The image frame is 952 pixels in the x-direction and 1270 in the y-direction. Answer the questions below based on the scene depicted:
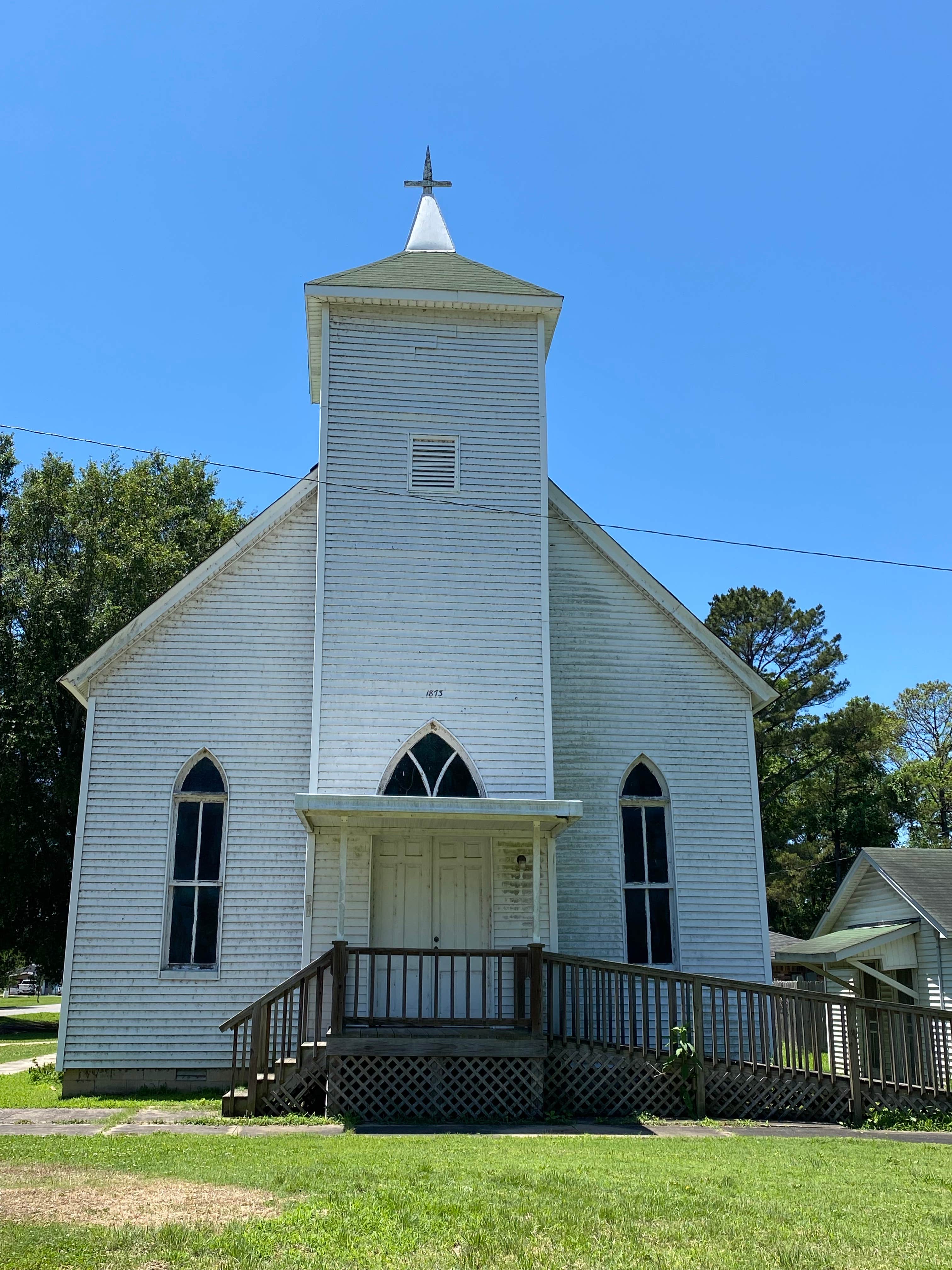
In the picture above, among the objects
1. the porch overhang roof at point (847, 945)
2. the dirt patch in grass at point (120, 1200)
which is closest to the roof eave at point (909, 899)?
the porch overhang roof at point (847, 945)

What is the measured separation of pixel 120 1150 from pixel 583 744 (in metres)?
8.51

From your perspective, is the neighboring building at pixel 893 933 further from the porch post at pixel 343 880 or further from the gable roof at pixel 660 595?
the porch post at pixel 343 880

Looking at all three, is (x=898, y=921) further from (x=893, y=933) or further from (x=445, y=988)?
(x=445, y=988)

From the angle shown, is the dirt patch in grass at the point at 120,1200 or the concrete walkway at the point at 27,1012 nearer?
the dirt patch in grass at the point at 120,1200

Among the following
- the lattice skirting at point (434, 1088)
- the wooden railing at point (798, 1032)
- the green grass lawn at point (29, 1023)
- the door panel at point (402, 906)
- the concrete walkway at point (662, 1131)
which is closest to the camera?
the concrete walkway at point (662, 1131)

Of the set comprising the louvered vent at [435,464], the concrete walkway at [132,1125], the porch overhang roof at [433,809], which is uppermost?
the louvered vent at [435,464]

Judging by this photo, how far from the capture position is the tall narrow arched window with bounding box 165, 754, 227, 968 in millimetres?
14711

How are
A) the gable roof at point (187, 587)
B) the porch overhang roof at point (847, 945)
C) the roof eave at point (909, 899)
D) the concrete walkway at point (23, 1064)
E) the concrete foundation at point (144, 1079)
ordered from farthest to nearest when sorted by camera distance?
the porch overhang roof at point (847, 945)
the roof eave at point (909, 899)
the concrete walkway at point (23, 1064)
the gable roof at point (187, 587)
the concrete foundation at point (144, 1079)

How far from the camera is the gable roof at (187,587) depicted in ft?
49.9

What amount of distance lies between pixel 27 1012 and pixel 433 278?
41.4 metres

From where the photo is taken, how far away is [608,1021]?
1321cm

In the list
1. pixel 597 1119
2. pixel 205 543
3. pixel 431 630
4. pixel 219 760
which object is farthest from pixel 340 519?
pixel 205 543

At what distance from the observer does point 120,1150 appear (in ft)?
30.3

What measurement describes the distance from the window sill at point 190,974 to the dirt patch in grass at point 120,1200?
6521 millimetres
